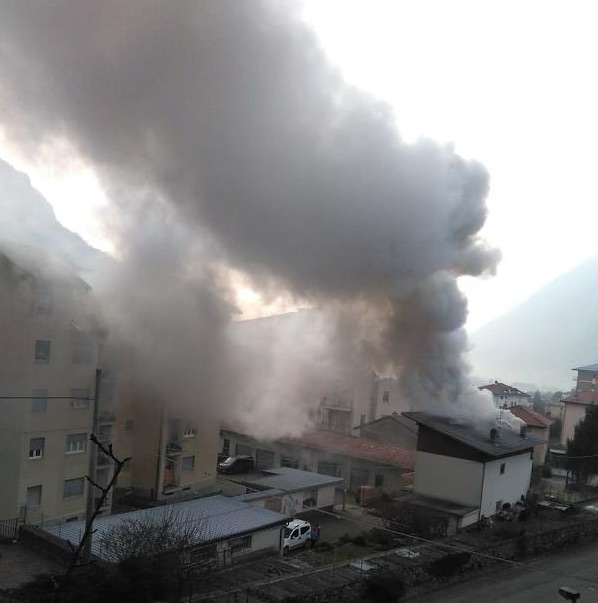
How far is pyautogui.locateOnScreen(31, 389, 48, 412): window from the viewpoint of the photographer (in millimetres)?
16266

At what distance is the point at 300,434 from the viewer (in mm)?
26422

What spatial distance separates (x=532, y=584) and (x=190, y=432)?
1250 centimetres

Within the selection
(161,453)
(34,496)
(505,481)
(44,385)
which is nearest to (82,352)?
(44,385)

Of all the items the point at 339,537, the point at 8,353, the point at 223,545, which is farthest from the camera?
the point at 339,537

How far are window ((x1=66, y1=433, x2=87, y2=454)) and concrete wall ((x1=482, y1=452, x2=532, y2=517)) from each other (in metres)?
11.6

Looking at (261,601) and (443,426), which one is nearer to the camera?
(261,601)

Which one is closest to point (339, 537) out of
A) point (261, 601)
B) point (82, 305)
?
point (261, 601)

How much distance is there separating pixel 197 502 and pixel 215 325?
20.4 feet

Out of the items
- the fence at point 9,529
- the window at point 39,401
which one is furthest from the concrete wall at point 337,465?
the fence at point 9,529

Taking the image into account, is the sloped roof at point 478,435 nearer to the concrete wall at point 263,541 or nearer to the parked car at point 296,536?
the parked car at point 296,536

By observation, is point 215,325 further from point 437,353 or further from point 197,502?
point 437,353

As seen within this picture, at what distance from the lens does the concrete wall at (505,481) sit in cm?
1858

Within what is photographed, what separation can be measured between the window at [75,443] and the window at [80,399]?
2.55 feet

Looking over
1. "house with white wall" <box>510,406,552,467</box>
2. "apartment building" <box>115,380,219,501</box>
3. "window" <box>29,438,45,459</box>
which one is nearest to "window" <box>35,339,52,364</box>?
"window" <box>29,438,45,459</box>
